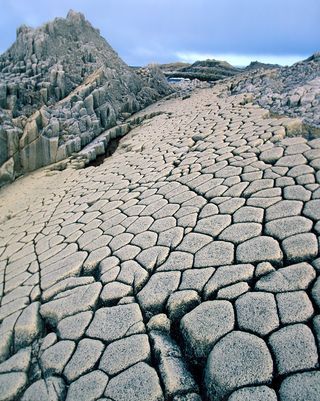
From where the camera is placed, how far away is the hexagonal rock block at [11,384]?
5.50 feet

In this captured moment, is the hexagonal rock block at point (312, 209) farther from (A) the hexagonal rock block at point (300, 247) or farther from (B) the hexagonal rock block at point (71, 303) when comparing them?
(B) the hexagonal rock block at point (71, 303)

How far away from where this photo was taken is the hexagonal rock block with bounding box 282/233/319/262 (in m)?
1.84

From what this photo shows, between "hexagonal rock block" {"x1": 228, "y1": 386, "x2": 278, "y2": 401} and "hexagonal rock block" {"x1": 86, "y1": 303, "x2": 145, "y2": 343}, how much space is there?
0.61 meters

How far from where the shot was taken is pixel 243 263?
76.1 inches

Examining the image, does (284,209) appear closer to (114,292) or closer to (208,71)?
(114,292)

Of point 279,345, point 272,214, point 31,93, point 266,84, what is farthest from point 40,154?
point 279,345

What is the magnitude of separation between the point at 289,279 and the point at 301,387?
58 cm

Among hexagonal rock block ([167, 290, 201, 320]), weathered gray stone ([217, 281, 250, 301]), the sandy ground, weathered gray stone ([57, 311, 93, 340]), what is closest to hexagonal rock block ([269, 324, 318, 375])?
weathered gray stone ([217, 281, 250, 301])

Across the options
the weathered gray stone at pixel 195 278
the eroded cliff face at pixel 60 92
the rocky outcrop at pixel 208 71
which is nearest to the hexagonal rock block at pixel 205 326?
the weathered gray stone at pixel 195 278

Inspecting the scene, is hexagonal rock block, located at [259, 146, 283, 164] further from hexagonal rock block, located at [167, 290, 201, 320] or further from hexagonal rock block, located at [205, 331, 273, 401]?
hexagonal rock block, located at [205, 331, 273, 401]

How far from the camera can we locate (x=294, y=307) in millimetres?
1562

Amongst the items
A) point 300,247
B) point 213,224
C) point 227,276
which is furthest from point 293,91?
point 227,276

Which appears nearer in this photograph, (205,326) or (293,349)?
(293,349)

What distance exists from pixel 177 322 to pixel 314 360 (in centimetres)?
68
